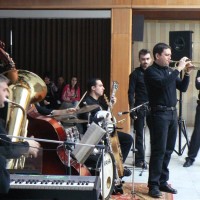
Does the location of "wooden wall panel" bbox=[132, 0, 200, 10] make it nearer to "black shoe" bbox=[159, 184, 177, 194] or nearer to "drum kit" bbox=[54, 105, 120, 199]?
"drum kit" bbox=[54, 105, 120, 199]

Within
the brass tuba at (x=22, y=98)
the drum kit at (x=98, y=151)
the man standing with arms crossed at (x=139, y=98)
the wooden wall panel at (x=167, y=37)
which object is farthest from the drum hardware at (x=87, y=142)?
the wooden wall panel at (x=167, y=37)

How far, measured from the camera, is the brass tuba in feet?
15.5

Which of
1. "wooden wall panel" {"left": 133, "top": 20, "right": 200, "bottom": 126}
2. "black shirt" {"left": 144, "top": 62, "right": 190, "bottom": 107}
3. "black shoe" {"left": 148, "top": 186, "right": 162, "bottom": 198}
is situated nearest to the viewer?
"black shirt" {"left": 144, "top": 62, "right": 190, "bottom": 107}

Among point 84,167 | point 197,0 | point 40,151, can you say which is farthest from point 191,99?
point 40,151

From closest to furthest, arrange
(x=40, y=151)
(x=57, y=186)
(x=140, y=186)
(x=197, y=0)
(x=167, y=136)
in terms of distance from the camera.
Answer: (x=57, y=186)
(x=40, y=151)
(x=167, y=136)
(x=140, y=186)
(x=197, y=0)

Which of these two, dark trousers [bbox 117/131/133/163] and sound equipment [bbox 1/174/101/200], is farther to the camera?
dark trousers [bbox 117/131/133/163]

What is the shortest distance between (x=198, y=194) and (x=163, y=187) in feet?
1.45

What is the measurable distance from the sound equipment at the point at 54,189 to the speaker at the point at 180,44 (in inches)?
176

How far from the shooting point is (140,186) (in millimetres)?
6043

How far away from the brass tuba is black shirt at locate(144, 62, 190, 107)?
4.15 feet

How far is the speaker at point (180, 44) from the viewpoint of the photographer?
24.5 feet

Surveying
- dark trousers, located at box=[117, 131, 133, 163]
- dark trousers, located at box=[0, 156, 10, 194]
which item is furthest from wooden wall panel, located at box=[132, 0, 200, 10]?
dark trousers, located at box=[0, 156, 10, 194]

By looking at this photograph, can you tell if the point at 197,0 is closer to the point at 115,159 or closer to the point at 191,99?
the point at 115,159

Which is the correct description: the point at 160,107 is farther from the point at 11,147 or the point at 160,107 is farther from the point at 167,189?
the point at 11,147
